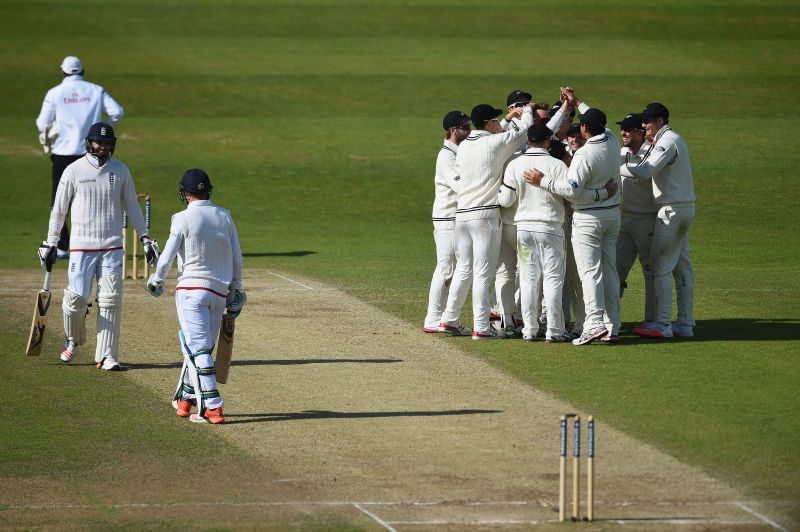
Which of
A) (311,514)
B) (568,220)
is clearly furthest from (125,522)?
(568,220)

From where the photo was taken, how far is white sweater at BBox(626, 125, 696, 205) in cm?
1373

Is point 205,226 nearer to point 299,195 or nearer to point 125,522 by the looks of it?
point 125,522

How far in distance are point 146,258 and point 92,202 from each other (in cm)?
82

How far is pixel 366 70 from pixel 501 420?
23.2 m

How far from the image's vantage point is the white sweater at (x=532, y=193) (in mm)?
13266

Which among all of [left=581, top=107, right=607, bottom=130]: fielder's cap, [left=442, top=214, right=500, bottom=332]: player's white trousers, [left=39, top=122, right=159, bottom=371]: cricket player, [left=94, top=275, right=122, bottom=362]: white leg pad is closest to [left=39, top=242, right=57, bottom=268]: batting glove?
[left=39, top=122, right=159, bottom=371]: cricket player

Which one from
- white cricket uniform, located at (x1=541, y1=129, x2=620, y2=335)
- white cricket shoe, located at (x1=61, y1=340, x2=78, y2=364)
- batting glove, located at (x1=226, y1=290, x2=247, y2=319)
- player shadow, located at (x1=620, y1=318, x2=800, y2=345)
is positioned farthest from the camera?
player shadow, located at (x1=620, y1=318, x2=800, y2=345)

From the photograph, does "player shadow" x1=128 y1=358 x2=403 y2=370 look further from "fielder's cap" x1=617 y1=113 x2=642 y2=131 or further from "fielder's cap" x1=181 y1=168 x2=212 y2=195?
"fielder's cap" x1=617 y1=113 x2=642 y2=131

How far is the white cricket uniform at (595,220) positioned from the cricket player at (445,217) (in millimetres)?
1315

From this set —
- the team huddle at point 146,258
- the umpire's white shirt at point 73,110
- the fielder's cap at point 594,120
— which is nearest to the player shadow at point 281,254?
the umpire's white shirt at point 73,110

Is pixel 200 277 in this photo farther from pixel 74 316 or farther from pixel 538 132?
pixel 538 132

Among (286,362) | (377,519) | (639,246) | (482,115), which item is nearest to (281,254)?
(482,115)

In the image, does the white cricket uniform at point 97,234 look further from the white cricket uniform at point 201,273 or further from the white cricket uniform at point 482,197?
the white cricket uniform at point 482,197

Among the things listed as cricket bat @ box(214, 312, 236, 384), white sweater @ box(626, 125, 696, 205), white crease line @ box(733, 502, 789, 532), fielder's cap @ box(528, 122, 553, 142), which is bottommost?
white crease line @ box(733, 502, 789, 532)
